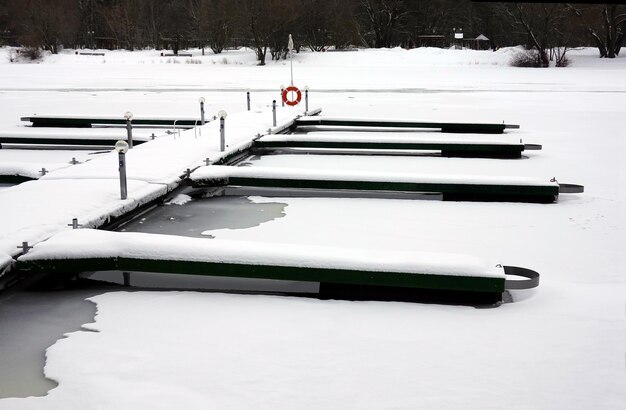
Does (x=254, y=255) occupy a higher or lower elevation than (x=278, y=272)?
higher

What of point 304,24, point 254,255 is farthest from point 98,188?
point 304,24

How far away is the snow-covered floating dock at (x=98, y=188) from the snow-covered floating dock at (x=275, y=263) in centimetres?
44

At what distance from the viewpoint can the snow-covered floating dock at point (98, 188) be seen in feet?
19.4

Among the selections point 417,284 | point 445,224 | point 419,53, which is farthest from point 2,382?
point 419,53

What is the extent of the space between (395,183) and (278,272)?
3.70m

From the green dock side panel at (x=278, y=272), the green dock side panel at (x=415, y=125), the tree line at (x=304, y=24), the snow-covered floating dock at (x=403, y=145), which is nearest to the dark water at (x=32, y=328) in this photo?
the green dock side panel at (x=278, y=272)

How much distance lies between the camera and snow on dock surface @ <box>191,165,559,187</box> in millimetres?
8539

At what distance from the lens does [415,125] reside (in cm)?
1490

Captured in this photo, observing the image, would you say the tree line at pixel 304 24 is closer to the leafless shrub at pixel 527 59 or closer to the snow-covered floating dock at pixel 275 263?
the leafless shrub at pixel 527 59

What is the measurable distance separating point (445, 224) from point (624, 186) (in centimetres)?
330

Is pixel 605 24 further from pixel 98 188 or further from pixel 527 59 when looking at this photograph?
pixel 98 188

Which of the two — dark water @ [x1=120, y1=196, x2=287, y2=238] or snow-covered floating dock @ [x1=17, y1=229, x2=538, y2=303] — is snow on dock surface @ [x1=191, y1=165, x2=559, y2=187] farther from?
snow-covered floating dock @ [x1=17, y1=229, x2=538, y2=303]

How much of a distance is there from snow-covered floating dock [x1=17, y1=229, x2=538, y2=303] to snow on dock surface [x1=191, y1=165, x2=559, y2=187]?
10.6 ft

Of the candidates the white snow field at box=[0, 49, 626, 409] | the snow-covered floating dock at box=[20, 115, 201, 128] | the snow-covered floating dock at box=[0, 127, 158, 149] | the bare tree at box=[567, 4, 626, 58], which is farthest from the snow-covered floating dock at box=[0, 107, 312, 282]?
the bare tree at box=[567, 4, 626, 58]
